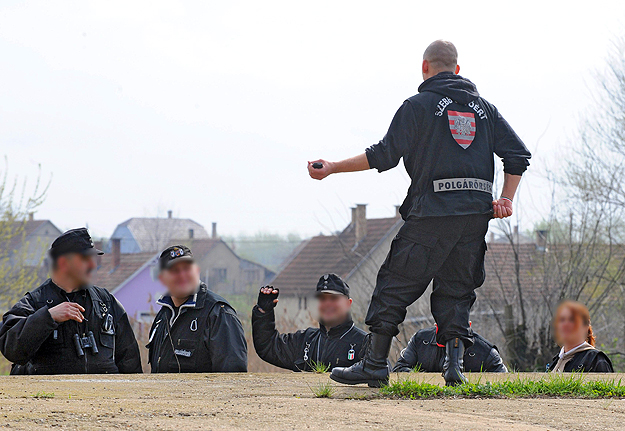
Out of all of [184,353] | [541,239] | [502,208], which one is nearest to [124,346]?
[184,353]

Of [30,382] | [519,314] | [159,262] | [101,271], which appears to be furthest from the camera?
[101,271]

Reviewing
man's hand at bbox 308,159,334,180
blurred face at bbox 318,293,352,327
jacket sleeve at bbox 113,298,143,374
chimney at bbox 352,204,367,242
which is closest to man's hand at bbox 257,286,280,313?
blurred face at bbox 318,293,352,327

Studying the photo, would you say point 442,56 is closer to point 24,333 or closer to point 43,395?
point 43,395

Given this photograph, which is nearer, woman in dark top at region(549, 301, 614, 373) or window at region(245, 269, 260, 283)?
woman in dark top at region(549, 301, 614, 373)

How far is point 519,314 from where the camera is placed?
44.8 feet

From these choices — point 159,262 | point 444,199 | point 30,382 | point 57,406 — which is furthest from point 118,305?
point 444,199

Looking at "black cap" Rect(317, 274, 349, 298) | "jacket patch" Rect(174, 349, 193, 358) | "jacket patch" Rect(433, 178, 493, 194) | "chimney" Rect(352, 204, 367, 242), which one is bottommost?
"jacket patch" Rect(174, 349, 193, 358)

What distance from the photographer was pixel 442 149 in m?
3.83

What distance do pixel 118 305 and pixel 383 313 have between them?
2521 millimetres

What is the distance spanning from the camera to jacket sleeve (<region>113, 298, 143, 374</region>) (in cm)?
551

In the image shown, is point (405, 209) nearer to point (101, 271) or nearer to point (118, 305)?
point (118, 305)

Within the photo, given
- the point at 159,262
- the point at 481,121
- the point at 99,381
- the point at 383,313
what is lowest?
the point at 99,381

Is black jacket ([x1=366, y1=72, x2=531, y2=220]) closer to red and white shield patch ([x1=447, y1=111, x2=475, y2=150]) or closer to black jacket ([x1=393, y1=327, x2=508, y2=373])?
red and white shield patch ([x1=447, y1=111, x2=475, y2=150])

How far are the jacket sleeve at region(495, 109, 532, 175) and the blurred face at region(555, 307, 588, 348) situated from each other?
88.6 inches
